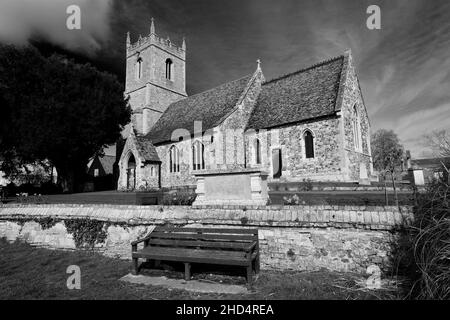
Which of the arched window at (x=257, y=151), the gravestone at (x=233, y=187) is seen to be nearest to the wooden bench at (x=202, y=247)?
the gravestone at (x=233, y=187)

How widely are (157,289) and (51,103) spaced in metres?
22.7

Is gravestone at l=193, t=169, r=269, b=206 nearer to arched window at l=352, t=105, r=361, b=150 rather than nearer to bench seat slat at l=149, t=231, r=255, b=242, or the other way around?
bench seat slat at l=149, t=231, r=255, b=242

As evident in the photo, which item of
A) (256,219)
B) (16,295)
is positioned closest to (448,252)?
(256,219)

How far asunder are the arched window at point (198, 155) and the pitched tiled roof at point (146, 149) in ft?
13.0

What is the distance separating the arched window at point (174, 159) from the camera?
24.4 meters

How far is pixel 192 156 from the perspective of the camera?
23.5 meters

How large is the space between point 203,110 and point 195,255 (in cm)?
2118

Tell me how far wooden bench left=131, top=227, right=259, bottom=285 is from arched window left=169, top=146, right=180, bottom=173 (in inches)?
725

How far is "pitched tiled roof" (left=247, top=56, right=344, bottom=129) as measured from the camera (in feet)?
61.3

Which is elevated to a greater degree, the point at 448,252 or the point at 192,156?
the point at 192,156

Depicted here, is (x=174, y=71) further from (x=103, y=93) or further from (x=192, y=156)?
(x=192, y=156)

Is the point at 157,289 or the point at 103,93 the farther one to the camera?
the point at 103,93

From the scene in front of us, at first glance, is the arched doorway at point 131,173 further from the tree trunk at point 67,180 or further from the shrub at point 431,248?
→ the shrub at point 431,248
